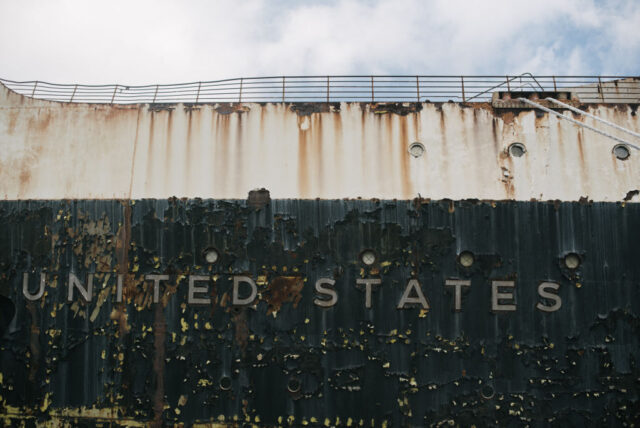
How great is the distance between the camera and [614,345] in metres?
8.40

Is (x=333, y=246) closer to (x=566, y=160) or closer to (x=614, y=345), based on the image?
(x=614, y=345)

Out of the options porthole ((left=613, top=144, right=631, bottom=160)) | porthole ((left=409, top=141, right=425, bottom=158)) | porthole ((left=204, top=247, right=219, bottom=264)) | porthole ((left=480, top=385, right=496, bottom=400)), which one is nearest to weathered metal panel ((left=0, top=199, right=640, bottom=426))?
porthole ((left=480, top=385, right=496, bottom=400))

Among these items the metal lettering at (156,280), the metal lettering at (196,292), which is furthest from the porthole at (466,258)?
the metal lettering at (156,280)

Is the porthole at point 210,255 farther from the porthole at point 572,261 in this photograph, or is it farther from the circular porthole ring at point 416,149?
the porthole at point 572,261

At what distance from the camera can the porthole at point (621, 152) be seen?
11.2 m

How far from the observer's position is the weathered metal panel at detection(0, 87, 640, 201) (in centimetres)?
1104

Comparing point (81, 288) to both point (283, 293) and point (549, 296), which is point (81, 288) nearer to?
point (283, 293)

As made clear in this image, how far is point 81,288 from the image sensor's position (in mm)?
9172

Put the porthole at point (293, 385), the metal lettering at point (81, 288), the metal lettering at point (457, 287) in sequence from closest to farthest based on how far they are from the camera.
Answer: the porthole at point (293, 385)
the metal lettering at point (457, 287)
the metal lettering at point (81, 288)

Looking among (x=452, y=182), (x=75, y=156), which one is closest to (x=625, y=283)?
(x=452, y=182)

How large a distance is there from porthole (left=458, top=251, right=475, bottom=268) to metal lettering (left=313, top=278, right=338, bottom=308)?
1933 millimetres

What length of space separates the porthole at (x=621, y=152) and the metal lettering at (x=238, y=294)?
743 centimetres

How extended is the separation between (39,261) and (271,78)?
5.84m

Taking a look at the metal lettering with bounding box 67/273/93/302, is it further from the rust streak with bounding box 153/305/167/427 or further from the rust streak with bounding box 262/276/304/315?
the rust streak with bounding box 262/276/304/315
